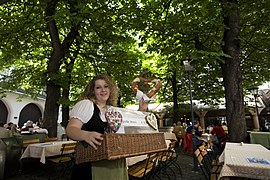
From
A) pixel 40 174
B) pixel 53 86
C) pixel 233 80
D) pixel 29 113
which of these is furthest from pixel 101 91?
pixel 29 113

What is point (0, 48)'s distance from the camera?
8.98 meters

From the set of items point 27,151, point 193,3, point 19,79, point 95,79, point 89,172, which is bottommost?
point 27,151

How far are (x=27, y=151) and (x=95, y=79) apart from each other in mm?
5438

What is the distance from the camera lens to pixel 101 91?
180 centimetres

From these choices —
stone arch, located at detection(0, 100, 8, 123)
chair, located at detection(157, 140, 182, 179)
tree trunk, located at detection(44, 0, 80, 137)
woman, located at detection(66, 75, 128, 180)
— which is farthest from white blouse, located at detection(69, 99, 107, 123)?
stone arch, located at detection(0, 100, 8, 123)

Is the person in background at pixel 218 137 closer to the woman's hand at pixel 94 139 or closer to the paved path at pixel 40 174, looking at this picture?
the paved path at pixel 40 174

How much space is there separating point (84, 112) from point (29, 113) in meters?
25.2

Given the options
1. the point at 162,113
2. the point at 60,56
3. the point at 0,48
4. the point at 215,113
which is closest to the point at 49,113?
the point at 60,56

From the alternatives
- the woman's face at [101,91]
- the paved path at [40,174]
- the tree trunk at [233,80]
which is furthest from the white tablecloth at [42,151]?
the tree trunk at [233,80]

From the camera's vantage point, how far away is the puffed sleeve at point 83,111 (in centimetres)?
150

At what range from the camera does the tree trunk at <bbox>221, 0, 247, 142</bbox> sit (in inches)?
252

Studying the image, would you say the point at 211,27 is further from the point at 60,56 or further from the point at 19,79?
the point at 19,79

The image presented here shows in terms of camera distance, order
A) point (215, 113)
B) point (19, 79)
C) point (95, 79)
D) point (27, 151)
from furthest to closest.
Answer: point (215, 113), point (19, 79), point (27, 151), point (95, 79)

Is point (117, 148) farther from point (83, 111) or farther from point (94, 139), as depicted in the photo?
point (83, 111)
